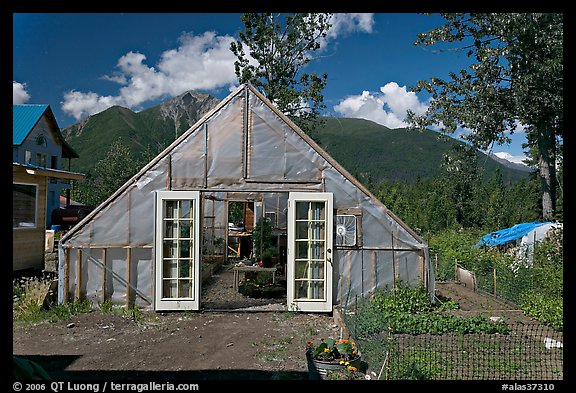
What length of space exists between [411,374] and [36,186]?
10696mm

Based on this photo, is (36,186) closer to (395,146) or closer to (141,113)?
(395,146)

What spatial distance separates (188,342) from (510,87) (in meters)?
14.7

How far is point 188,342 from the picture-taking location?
6.76 metres

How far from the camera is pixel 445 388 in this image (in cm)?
177

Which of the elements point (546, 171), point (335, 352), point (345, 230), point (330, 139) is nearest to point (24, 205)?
point (345, 230)

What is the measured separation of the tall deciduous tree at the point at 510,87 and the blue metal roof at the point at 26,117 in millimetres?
18467

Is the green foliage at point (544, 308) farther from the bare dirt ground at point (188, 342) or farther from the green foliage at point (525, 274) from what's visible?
the bare dirt ground at point (188, 342)

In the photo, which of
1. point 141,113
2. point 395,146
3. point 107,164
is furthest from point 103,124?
point 107,164

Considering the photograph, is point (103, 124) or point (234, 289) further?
point (103, 124)

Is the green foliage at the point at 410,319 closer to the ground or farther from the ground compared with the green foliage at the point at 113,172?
closer to the ground

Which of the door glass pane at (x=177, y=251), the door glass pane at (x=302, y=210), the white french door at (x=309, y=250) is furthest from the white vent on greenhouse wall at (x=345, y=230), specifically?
the door glass pane at (x=177, y=251)

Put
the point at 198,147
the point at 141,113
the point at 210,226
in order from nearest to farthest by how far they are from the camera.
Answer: the point at 198,147, the point at 210,226, the point at 141,113

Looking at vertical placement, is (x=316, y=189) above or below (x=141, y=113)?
below

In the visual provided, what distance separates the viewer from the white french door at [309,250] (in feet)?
27.6
